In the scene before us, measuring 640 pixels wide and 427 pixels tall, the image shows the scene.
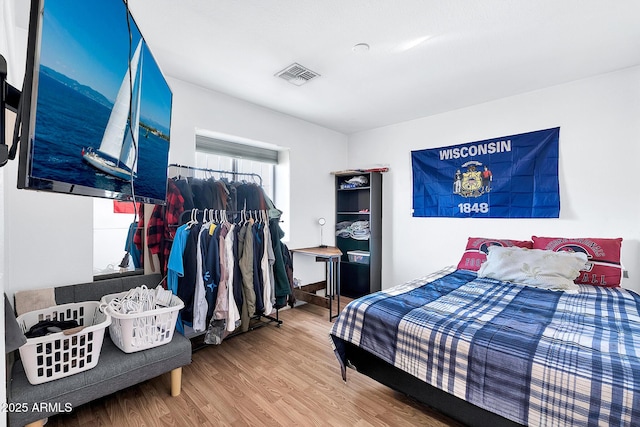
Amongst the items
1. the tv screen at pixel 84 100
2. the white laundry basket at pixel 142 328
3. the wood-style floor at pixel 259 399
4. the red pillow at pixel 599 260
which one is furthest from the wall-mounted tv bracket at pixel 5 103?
the red pillow at pixel 599 260

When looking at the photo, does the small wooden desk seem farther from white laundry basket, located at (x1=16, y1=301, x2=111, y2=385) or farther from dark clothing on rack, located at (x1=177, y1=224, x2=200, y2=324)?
white laundry basket, located at (x1=16, y1=301, x2=111, y2=385)

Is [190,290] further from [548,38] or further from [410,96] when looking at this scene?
[548,38]

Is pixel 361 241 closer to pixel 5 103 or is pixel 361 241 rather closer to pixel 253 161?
pixel 253 161

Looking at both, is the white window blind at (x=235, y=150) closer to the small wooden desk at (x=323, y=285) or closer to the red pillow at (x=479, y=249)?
the small wooden desk at (x=323, y=285)

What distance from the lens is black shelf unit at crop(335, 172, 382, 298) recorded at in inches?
154

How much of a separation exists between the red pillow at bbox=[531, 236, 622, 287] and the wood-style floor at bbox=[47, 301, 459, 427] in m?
1.81

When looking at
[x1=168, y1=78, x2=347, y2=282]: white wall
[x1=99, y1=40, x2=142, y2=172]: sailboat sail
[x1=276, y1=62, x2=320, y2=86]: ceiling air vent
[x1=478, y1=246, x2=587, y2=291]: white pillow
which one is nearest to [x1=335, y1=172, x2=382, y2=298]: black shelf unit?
[x1=168, y1=78, x2=347, y2=282]: white wall

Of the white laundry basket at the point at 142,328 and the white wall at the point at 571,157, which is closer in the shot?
the white laundry basket at the point at 142,328

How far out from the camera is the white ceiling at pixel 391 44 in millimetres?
1787

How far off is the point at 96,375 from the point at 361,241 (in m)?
3.24

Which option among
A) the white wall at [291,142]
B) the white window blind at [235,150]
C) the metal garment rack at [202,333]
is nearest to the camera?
the metal garment rack at [202,333]

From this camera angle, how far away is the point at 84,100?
81 centimetres

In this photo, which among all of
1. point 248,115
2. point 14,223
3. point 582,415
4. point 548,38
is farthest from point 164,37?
point 582,415

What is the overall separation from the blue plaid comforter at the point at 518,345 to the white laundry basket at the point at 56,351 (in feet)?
4.86
